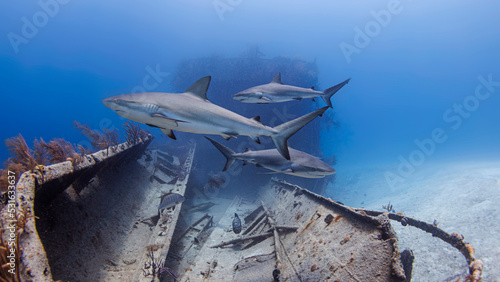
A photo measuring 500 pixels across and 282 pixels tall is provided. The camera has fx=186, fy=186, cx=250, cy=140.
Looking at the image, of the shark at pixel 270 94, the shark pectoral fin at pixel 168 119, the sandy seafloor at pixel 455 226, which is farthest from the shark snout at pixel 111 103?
the sandy seafloor at pixel 455 226

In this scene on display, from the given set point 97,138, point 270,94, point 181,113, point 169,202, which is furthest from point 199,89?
point 97,138

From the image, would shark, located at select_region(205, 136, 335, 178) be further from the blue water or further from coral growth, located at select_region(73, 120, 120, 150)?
the blue water

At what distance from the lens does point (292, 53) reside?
8100 centimetres

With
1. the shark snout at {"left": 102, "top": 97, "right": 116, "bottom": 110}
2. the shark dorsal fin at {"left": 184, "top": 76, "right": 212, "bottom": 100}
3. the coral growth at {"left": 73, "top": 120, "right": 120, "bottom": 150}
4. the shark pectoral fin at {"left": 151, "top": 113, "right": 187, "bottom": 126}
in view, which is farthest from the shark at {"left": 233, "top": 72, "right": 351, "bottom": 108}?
the coral growth at {"left": 73, "top": 120, "right": 120, "bottom": 150}

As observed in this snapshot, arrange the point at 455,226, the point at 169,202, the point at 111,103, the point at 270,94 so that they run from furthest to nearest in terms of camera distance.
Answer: the point at 455,226 → the point at 169,202 → the point at 270,94 → the point at 111,103

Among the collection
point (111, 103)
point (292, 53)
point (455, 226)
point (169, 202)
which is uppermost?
point (292, 53)

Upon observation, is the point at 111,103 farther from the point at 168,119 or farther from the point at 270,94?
the point at 270,94

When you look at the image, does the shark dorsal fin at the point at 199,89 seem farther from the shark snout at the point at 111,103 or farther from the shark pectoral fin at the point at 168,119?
the shark snout at the point at 111,103

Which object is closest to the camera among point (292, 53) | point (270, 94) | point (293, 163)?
point (293, 163)

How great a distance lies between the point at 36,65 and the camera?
112938mm

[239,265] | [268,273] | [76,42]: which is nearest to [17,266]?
[268,273]

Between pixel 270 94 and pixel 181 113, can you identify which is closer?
pixel 181 113

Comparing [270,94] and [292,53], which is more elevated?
[292,53]

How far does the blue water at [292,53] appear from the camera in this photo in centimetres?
8806
